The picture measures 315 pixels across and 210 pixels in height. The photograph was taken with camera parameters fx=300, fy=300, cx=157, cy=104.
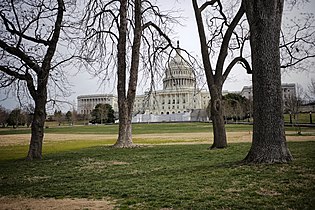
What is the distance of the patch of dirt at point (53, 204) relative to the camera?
5.53m

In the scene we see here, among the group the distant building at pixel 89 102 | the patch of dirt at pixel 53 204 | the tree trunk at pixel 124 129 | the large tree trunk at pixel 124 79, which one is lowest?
the patch of dirt at pixel 53 204

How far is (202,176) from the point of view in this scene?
7.81 m

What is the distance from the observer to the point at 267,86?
8.97 m

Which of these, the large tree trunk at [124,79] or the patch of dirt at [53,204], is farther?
the large tree trunk at [124,79]

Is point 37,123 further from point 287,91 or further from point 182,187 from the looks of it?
point 287,91

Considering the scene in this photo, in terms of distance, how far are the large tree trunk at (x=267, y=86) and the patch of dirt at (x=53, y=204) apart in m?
5.18

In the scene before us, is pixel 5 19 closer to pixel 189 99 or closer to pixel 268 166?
pixel 268 166

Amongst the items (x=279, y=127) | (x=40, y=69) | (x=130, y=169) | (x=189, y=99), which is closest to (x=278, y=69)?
(x=279, y=127)

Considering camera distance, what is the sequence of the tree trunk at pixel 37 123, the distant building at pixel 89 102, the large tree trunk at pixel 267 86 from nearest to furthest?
1. the large tree trunk at pixel 267 86
2. the tree trunk at pixel 37 123
3. the distant building at pixel 89 102

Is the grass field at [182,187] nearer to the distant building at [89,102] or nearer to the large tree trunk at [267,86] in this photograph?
the large tree trunk at [267,86]

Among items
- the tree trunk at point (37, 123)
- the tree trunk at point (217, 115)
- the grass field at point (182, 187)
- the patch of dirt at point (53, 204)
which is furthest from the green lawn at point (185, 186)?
the tree trunk at point (217, 115)

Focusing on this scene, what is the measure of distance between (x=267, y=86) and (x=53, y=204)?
665cm

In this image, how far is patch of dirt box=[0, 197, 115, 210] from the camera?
5527 millimetres

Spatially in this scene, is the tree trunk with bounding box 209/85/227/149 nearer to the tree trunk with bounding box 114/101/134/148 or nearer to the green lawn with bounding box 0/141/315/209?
the tree trunk with bounding box 114/101/134/148
